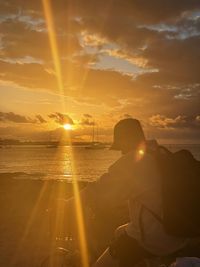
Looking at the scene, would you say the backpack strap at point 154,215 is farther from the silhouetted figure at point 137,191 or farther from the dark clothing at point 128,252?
the dark clothing at point 128,252

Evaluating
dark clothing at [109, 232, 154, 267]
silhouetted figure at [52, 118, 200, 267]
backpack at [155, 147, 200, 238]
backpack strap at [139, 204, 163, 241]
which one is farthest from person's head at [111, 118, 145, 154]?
dark clothing at [109, 232, 154, 267]

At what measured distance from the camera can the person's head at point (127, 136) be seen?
3896 millimetres

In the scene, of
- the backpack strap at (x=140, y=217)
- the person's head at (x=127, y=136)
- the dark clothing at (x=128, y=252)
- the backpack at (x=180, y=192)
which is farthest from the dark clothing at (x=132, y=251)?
the person's head at (x=127, y=136)

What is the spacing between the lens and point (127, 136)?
3.91 m

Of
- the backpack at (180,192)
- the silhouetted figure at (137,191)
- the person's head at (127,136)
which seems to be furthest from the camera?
the person's head at (127,136)

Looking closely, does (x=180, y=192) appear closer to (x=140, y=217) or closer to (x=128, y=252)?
(x=140, y=217)

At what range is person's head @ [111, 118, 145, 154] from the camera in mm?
3896

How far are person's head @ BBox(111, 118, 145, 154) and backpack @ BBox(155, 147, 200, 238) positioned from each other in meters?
0.38

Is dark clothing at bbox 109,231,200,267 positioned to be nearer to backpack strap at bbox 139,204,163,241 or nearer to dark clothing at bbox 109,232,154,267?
dark clothing at bbox 109,232,154,267

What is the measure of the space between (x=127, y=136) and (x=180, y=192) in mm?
764

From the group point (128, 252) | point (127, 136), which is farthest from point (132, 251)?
point (127, 136)

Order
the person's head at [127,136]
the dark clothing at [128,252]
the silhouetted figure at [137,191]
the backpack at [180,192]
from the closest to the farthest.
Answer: the backpack at [180,192] < the silhouetted figure at [137,191] < the person's head at [127,136] < the dark clothing at [128,252]

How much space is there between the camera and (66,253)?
197 inches

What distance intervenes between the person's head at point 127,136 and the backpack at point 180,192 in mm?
376
